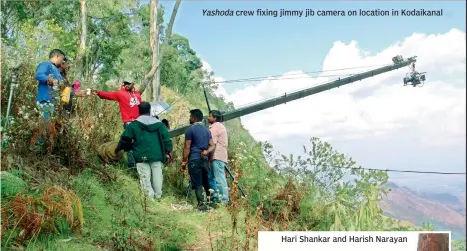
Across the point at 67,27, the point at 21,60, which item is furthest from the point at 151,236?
the point at 67,27

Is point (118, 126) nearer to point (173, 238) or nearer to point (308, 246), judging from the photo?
point (173, 238)

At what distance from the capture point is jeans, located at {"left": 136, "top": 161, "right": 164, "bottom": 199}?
7.11m

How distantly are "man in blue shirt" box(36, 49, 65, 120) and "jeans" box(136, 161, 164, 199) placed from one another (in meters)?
1.36

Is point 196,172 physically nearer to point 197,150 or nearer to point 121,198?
point 197,150

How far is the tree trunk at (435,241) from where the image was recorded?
5.33 meters

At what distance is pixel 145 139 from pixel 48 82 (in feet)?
4.46

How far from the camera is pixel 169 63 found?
12734 millimetres

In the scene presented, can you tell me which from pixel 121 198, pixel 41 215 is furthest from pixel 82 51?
pixel 41 215

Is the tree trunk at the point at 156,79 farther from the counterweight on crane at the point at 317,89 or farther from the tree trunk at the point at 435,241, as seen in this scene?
the tree trunk at the point at 435,241

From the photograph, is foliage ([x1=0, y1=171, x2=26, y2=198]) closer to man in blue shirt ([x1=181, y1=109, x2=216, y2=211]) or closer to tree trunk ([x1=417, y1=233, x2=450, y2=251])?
man in blue shirt ([x1=181, y1=109, x2=216, y2=211])

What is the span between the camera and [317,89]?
31.5 ft

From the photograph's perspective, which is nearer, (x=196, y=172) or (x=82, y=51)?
(x=196, y=172)

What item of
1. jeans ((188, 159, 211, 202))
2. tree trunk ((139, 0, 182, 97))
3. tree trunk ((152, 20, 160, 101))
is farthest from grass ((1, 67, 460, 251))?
tree trunk ((152, 20, 160, 101))

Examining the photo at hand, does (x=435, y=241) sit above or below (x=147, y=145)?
below
